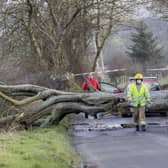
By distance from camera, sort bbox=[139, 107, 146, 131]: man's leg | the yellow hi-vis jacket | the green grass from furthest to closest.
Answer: the yellow hi-vis jacket → bbox=[139, 107, 146, 131]: man's leg → the green grass

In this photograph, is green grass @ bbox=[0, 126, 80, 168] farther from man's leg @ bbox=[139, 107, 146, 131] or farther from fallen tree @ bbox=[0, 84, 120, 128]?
man's leg @ bbox=[139, 107, 146, 131]

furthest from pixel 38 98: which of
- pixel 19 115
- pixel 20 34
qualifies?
pixel 20 34

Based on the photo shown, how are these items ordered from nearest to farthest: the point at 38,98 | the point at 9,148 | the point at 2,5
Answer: the point at 9,148 < the point at 38,98 < the point at 2,5

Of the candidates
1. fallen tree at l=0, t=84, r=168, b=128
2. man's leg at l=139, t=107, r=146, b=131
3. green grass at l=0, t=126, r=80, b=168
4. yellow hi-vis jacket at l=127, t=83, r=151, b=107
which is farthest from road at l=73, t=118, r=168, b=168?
yellow hi-vis jacket at l=127, t=83, r=151, b=107

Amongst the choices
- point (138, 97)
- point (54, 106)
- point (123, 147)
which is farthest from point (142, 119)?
point (123, 147)

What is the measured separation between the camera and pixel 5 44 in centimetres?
3186

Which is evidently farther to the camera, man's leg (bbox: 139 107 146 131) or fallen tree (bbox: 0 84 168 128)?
fallen tree (bbox: 0 84 168 128)

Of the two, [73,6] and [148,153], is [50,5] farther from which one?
[148,153]

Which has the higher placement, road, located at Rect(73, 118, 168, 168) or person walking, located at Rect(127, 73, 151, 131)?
person walking, located at Rect(127, 73, 151, 131)

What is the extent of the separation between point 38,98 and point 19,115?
1.17m

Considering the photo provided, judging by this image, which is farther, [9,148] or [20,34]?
[20,34]

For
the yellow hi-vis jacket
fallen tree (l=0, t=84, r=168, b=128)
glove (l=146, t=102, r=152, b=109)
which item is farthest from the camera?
glove (l=146, t=102, r=152, b=109)

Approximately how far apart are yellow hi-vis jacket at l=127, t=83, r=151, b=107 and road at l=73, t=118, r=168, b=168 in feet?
2.97

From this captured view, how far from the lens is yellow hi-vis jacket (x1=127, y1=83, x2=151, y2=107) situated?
1794cm
